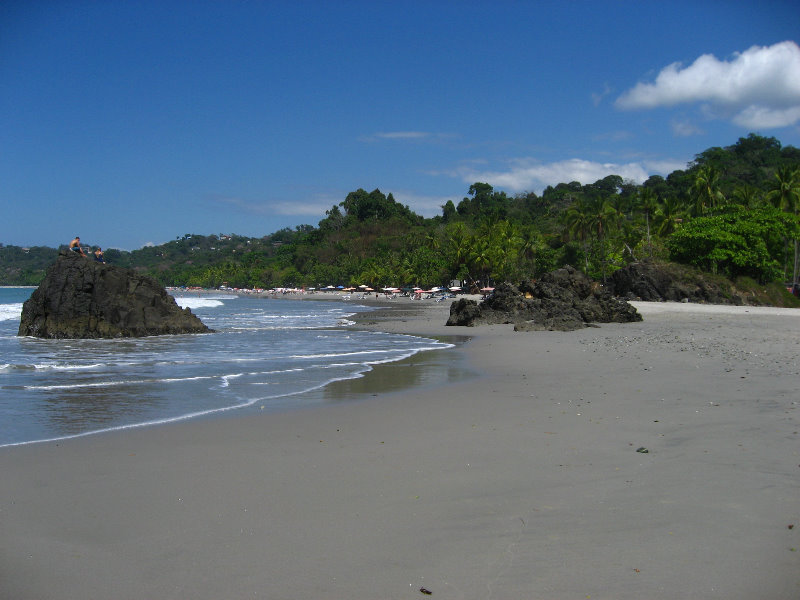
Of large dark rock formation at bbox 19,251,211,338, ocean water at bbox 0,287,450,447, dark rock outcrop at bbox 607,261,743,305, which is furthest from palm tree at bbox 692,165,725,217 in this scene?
large dark rock formation at bbox 19,251,211,338

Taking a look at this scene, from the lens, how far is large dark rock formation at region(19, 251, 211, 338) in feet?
77.5

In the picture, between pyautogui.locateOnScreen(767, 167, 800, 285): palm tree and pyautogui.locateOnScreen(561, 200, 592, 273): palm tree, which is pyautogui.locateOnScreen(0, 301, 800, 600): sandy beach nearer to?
pyautogui.locateOnScreen(767, 167, 800, 285): palm tree

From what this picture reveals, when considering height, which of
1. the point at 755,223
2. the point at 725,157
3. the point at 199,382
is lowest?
the point at 199,382

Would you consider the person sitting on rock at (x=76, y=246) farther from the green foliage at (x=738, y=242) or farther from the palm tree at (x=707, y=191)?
the palm tree at (x=707, y=191)

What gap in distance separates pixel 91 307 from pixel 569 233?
172 feet

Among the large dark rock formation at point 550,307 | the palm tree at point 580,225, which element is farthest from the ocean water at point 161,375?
the palm tree at point 580,225

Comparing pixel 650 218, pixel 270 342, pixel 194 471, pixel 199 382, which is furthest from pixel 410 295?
pixel 194 471

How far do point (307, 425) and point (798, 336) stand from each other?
51.6ft

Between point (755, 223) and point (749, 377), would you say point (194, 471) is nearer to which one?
point (749, 377)

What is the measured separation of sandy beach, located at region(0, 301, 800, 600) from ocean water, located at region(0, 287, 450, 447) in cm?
121

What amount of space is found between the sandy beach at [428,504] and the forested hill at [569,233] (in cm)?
3713

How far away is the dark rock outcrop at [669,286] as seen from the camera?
39.0 metres

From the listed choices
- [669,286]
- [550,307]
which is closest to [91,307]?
[550,307]

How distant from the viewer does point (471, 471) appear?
5730 mm
